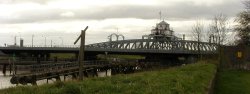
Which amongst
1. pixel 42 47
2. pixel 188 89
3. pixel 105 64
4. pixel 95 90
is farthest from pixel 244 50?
pixel 42 47

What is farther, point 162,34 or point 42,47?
point 162,34

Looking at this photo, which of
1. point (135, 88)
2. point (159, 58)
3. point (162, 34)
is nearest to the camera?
point (135, 88)

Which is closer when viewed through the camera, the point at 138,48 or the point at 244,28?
the point at 244,28

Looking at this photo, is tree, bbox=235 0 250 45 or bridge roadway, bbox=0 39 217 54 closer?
tree, bbox=235 0 250 45

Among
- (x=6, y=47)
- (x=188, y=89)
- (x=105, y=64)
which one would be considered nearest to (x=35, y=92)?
(x=188, y=89)

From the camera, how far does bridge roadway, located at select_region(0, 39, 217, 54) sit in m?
143

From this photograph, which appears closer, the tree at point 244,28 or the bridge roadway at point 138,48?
the tree at point 244,28

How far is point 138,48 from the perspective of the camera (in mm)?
151875

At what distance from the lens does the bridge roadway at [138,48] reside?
143 m

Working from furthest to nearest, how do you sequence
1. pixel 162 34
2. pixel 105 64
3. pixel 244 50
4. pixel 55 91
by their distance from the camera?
pixel 162 34, pixel 105 64, pixel 244 50, pixel 55 91

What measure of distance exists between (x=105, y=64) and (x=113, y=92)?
91.8 m

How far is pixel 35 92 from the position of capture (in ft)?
46.5

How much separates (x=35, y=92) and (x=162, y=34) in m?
184

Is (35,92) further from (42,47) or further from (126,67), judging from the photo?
(42,47)
